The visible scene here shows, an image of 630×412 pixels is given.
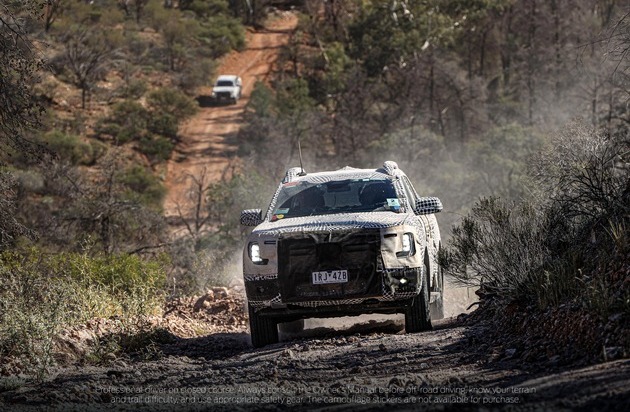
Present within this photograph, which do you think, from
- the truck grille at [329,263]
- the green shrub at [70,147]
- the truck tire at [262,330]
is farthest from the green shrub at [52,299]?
the green shrub at [70,147]

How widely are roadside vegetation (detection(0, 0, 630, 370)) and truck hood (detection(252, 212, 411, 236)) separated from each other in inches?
45.3

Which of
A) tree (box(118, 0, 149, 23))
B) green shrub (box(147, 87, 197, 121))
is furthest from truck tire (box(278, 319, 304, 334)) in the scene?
tree (box(118, 0, 149, 23))

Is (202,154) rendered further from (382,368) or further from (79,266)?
(382,368)

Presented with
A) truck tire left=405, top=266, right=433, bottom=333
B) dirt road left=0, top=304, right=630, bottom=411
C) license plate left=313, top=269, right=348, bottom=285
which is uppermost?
license plate left=313, top=269, right=348, bottom=285

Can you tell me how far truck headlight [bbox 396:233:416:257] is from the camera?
11445 millimetres

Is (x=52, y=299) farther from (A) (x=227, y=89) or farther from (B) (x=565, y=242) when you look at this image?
(A) (x=227, y=89)

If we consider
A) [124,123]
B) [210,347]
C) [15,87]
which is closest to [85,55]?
[124,123]

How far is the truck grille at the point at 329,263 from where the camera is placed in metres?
11.4

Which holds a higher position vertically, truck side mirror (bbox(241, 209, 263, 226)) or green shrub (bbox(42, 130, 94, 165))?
green shrub (bbox(42, 130, 94, 165))

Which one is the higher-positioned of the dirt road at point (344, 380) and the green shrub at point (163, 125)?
the green shrub at point (163, 125)

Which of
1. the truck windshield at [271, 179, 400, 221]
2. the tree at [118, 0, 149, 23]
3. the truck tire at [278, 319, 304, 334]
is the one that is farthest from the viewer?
the tree at [118, 0, 149, 23]

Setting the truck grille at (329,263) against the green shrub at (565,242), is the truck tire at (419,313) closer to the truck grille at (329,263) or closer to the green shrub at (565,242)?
the truck grille at (329,263)

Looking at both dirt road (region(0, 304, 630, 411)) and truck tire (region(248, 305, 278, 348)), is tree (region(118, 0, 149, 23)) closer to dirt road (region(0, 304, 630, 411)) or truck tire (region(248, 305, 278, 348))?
truck tire (region(248, 305, 278, 348))

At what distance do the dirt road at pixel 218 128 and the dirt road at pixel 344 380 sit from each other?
29.7 meters
